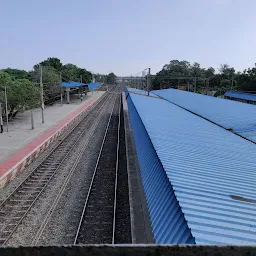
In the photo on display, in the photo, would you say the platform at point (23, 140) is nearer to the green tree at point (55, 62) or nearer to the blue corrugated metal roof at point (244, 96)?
the blue corrugated metal roof at point (244, 96)

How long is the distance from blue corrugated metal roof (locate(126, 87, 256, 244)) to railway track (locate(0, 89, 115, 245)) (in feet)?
17.4

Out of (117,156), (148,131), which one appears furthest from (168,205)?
(117,156)

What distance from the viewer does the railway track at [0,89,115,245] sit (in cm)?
996

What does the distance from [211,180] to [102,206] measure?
5800 millimetres

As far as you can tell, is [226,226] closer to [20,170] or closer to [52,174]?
[52,174]

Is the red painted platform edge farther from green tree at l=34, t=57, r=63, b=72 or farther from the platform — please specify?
green tree at l=34, t=57, r=63, b=72

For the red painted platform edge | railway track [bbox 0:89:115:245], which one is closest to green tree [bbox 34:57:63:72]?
the red painted platform edge

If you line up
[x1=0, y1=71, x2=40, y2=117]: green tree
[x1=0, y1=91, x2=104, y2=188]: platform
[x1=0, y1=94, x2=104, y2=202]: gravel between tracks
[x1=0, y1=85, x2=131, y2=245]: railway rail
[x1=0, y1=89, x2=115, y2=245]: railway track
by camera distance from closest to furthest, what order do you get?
1. [x1=0, y1=85, x2=131, y2=245]: railway rail
2. [x1=0, y1=89, x2=115, y2=245]: railway track
3. [x1=0, y1=94, x2=104, y2=202]: gravel between tracks
4. [x1=0, y1=91, x2=104, y2=188]: platform
5. [x1=0, y1=71, x2=40, y2=117]: green tree

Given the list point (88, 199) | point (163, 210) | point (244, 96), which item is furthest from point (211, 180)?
point (244, 96)

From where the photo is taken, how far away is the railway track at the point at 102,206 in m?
9.33

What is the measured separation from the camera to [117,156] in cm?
1848

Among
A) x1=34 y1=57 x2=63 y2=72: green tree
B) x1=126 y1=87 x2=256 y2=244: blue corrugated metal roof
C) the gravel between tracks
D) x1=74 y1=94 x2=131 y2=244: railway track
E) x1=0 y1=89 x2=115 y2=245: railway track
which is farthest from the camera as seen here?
x1=34 y1=57 x2=63 y2=72: green tree

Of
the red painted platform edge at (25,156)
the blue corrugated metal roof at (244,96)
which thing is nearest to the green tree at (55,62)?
the blue corrugated metal roof at (244,96)

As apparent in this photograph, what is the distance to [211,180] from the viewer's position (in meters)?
6.88
